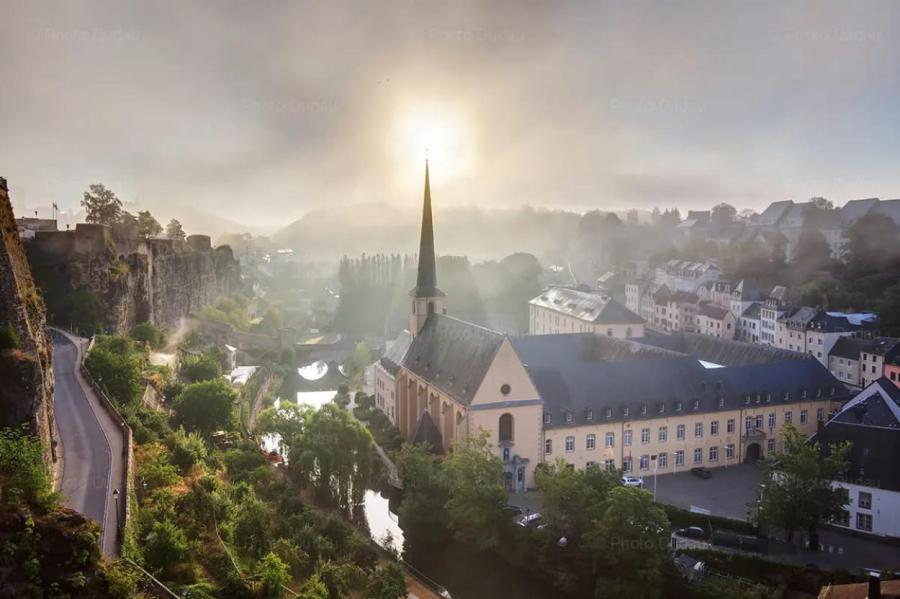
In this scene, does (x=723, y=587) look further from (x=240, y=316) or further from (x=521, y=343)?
(x=240, y=316)

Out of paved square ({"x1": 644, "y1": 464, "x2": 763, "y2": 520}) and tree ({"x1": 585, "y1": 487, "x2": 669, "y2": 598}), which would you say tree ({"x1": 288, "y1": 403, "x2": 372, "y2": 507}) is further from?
paved square ({"x1": 644, "y1": 464, "x2": 763, "y2": 520})

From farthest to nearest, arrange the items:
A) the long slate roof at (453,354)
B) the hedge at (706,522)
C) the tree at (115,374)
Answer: the long slate roof at (453,354)
the hedge at (706,522)
the tree at (115,374)

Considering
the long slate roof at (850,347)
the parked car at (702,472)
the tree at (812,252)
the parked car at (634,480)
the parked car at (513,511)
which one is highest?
the tree at (812,252)

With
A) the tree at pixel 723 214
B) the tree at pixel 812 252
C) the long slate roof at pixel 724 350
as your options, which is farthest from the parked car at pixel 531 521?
the tree at pixel 723 214

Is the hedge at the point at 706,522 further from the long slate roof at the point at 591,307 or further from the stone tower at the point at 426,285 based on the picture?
the long slate roof at the point at 591,307

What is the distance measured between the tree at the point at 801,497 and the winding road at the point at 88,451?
77.0 ft

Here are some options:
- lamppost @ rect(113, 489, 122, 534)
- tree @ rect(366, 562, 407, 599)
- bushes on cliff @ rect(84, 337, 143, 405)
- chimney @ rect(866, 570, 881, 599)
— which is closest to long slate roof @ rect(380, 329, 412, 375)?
bushes on cliff @ rect(84, 337, 143, 405)

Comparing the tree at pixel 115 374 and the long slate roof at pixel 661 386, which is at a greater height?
the tree at pixel 115 374

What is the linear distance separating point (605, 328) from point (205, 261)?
40.1m

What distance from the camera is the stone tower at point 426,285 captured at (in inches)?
1789

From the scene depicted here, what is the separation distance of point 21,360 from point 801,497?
2717cm

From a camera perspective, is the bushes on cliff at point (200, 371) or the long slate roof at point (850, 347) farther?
the long slate roof at point (850, 347)

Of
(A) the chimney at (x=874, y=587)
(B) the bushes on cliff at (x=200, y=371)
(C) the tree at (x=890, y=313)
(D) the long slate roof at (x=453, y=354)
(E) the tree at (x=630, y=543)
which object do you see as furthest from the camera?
(C) the tree at (x=890, y=313)

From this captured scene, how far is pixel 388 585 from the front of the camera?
21078mm
